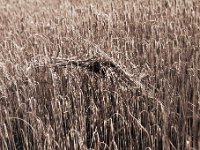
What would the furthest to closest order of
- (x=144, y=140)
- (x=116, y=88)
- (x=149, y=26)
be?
(x=149, y=26)
(x=116, y=88)
(x=144, y=140)

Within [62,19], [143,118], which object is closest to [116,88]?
[143,118]

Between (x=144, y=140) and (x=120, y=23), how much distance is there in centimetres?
169

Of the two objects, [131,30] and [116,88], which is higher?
[131,30]

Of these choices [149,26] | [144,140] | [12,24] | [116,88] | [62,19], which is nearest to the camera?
[144,140]

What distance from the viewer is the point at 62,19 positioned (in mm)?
3465

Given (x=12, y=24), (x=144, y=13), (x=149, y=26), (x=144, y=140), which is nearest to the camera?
(x=144, y=140)

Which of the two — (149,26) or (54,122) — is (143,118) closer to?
(54,122)

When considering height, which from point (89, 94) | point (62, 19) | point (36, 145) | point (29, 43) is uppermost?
point (62, 19)

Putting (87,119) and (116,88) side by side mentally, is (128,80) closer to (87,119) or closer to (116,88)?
(116,88)

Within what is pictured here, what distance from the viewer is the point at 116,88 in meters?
1.82

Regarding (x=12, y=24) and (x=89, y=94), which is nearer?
(x=89, y=94)

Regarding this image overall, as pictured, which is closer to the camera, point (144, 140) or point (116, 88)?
point (144, 140)

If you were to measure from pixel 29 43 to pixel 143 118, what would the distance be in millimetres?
1575

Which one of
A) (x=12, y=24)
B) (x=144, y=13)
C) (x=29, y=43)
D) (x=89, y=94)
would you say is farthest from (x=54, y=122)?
(x=12, y=24)
